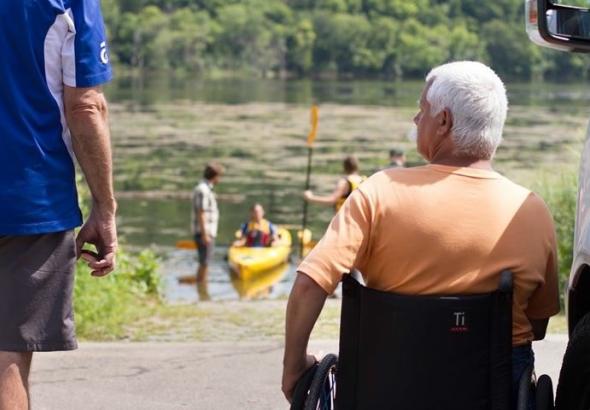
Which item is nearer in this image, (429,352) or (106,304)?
(429,352)

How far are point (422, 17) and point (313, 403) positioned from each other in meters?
99.0

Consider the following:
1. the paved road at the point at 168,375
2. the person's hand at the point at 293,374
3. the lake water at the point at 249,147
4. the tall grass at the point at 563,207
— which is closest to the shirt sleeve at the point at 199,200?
the lake water at the point at 249,147

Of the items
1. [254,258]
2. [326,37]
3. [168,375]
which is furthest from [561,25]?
[326,37]

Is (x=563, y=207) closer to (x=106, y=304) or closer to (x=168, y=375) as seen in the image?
(x=106, y=304)

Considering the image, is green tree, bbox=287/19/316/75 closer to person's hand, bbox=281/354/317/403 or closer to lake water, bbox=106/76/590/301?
lake water, bbox=106/76/590/301

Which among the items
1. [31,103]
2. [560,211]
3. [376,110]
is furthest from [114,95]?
[31,103]

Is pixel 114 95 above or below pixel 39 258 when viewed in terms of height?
below

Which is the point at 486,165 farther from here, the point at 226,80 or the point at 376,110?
the point at 226,80

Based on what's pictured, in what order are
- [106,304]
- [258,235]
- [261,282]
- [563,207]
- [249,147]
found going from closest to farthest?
[106,304]
[563,207]
[261,282]
[258,235]
[249,147]

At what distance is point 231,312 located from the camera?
9266mm

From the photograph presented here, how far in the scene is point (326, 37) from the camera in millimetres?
101562

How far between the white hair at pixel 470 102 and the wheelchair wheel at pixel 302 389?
2.20ft

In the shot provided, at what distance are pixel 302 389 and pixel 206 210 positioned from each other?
14733 millimetres

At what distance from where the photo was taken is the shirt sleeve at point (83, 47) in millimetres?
3324
